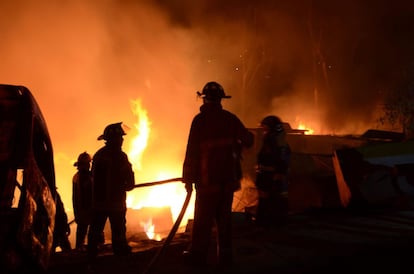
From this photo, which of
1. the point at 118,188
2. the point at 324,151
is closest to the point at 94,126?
the point at 324,151

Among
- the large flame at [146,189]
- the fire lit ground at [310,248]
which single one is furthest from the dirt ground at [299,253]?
the large flame at [146,189]

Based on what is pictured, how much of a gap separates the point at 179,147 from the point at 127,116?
18.2 ft

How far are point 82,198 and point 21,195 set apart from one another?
488 cm

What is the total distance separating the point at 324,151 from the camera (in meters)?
21.5

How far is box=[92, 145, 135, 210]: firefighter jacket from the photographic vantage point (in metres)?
5.21

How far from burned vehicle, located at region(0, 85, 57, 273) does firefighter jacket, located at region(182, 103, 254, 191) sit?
1456mm

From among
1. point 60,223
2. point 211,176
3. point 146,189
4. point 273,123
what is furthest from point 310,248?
point 146,189

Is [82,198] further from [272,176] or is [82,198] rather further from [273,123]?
[273,123]

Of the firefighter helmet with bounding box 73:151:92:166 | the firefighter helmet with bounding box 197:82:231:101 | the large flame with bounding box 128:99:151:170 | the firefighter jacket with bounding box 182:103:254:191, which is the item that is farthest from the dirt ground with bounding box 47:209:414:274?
the large flame with bounding box 128:99:151:170

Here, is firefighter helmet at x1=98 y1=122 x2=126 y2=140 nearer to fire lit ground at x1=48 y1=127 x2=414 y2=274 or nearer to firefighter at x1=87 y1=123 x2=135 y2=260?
firefighter at x1=87 y1=123 x2=135 y2=260

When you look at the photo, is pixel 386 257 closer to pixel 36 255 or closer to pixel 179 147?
pixel 36 255

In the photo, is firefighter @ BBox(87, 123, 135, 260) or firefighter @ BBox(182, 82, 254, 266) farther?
firefighter @ BBox(87, 123, 135, 260)

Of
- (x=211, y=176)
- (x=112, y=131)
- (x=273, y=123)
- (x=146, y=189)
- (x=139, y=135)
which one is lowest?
(x=146, y=189)

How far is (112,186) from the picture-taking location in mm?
5258
